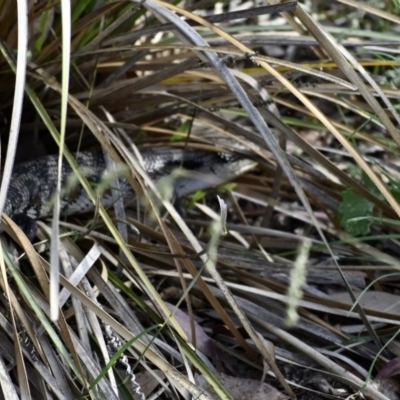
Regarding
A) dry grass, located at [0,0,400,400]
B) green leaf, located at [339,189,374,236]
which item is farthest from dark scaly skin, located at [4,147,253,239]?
green leaf, located at [339,189,374,236]

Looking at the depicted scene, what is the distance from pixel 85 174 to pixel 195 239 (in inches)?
37.9

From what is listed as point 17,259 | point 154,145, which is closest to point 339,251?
point 154,145

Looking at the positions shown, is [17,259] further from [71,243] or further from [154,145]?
[154,145]

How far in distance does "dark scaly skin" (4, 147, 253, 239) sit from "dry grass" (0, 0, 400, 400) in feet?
0.26

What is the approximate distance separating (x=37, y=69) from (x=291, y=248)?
1.41 m

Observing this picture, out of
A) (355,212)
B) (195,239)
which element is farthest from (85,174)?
(355,212)

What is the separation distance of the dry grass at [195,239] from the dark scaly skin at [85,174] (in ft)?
0.26

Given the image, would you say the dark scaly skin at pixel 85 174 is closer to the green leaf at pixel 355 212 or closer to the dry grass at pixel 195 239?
the dry grass at pixel 195 239

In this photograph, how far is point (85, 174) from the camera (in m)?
3.73

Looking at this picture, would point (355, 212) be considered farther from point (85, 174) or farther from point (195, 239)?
point (85, 174)

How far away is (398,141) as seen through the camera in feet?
9.59

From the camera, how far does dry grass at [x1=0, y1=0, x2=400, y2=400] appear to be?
8.46ft

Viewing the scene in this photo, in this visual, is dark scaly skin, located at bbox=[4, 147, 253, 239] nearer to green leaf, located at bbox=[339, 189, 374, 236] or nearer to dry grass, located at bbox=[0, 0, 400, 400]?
dry grass, located at bbox=[0, 0, 400, 400]

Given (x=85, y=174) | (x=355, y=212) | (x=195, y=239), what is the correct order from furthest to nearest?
(x=85, y=174) → (x=355, y=212) → (x=195, y=239)
